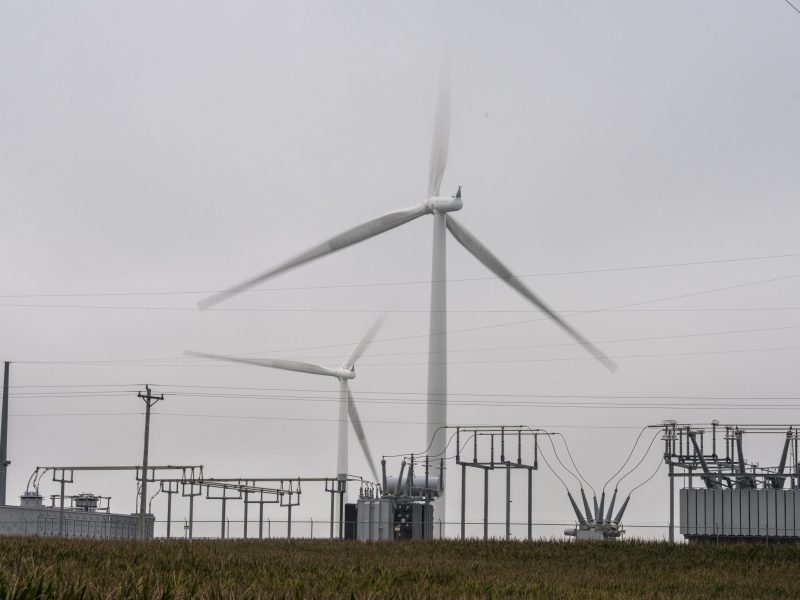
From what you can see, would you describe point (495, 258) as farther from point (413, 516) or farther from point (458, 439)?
point (413, 516)

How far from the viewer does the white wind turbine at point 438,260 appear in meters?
59.8

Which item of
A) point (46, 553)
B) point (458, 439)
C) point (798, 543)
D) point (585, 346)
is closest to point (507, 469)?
point (458, 439)

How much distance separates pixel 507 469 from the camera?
58969mm

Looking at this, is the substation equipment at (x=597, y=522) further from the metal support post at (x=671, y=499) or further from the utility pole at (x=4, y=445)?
the utility pole at (x=4, y=445)

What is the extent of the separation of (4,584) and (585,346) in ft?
165

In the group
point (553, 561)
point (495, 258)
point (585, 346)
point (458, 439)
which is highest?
point (495, 258)

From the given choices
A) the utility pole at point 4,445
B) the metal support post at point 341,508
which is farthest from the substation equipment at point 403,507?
the utility pole at point 4,445

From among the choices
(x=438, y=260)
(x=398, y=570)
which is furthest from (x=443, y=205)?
(x=398, y=570)

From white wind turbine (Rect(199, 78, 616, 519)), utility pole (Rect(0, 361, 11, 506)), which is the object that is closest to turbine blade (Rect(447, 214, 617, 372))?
white wind turbine (Rect(199, 78, 616, 519))

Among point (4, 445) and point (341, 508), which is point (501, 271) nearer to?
point (341, 508)

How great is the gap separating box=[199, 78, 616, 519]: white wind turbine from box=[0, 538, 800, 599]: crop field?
35.8 ft

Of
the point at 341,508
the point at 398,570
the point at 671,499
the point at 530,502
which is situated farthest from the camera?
the point at 341,508

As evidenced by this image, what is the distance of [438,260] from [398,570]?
116ft

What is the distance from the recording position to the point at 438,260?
205ft
